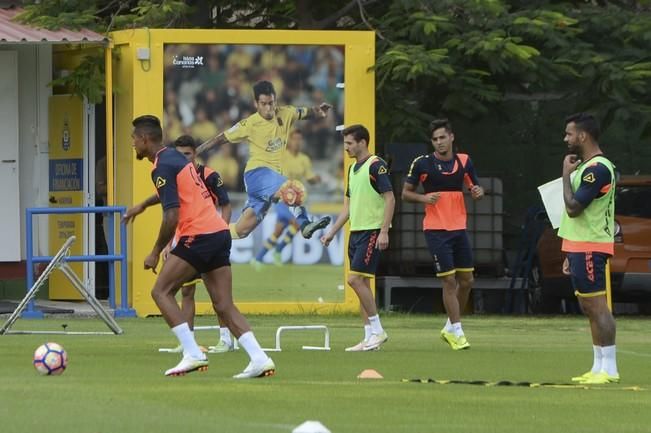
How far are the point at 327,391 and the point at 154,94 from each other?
10585 mm

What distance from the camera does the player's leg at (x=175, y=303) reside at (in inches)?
493

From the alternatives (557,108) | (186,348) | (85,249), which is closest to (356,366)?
(186,348)

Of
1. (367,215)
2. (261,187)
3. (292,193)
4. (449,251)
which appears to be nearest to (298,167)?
(292,193)

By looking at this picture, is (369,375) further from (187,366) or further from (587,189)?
(587,189)

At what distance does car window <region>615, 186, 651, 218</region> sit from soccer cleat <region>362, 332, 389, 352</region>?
7.10 meters

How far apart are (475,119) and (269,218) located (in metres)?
3.56

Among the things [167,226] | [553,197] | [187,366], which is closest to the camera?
[167,226]

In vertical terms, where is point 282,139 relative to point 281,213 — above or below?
above

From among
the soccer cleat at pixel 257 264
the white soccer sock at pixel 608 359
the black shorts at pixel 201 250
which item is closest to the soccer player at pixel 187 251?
the black shorts at pixel 201 250

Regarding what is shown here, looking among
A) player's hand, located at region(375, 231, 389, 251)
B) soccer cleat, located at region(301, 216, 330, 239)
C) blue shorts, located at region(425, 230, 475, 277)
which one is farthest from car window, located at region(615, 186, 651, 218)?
player's hand, located at region(375, 231, 389, 251)

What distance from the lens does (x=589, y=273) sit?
12594 millimetres

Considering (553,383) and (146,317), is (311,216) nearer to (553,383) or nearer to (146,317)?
(146,317)

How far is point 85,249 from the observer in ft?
74.4

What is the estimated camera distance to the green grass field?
9.84 meters
